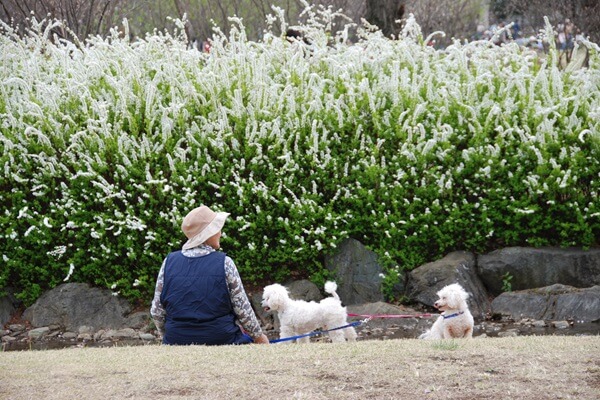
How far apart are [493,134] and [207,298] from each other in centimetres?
499

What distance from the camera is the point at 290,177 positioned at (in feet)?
34.4

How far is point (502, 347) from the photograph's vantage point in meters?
6.46

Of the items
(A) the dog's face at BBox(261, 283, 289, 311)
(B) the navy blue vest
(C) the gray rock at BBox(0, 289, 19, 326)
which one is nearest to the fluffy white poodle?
(A) the dog's face at BBox(261, 283, 289, 311)

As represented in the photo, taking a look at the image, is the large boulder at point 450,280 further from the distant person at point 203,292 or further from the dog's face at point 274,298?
the distant person at point 203,292

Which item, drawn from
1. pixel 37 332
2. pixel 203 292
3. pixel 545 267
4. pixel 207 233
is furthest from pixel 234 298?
pixel 545 267

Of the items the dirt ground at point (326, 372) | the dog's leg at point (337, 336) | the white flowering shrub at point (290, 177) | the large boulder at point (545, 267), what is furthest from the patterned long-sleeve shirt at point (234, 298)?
the large boulder at point (545, 267)

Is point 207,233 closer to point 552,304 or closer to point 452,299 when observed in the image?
point 452,299

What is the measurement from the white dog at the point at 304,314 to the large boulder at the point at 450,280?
1.96 meters

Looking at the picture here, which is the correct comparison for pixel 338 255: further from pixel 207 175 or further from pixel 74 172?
pixel 74 172

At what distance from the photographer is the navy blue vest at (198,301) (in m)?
7.51

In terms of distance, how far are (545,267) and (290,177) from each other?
315 centimetres

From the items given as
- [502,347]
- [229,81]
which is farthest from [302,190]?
[502,347]

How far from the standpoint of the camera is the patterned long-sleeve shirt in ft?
24.6

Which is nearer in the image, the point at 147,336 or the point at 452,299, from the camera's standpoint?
the point at 452,299
